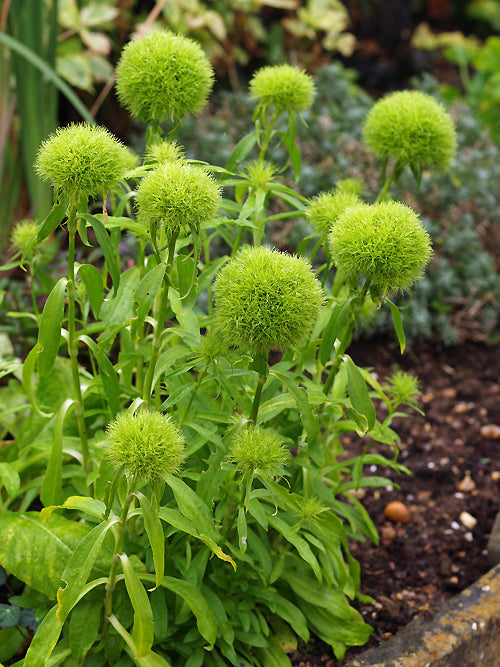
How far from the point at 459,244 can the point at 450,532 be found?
1.79 metres

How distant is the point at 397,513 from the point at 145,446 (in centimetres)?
160

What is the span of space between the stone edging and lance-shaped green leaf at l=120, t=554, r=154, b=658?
2.34 ft

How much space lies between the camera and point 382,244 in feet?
4.72

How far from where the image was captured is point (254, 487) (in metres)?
1.84

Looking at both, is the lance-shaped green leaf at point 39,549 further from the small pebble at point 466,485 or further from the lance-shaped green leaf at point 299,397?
the small pebble at point 466,485

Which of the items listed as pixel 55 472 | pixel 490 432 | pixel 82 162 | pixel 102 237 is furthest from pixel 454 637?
pixel 82 162

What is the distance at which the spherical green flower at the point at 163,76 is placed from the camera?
64.6 inches

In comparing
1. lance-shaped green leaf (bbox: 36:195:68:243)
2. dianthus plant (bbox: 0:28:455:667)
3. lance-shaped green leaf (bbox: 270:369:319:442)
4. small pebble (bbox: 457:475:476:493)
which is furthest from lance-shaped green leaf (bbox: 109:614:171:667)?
small pebble (bbox: 457:475:476:493)

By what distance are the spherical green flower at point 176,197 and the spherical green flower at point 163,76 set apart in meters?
0.32

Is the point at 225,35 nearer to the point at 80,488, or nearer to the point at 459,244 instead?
the point at 459,244

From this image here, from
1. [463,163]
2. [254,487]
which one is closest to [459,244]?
[463,163]

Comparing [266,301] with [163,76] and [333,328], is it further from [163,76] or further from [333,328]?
[163,76]

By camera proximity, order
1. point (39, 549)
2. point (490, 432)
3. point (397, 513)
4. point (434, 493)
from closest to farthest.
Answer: point (39, 549)
point (397, 513)
point (434, 493)
point (490, 432)

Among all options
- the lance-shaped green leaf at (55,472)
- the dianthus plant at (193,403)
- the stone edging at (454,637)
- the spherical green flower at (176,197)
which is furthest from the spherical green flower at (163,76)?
the stone edging at (454,637)
